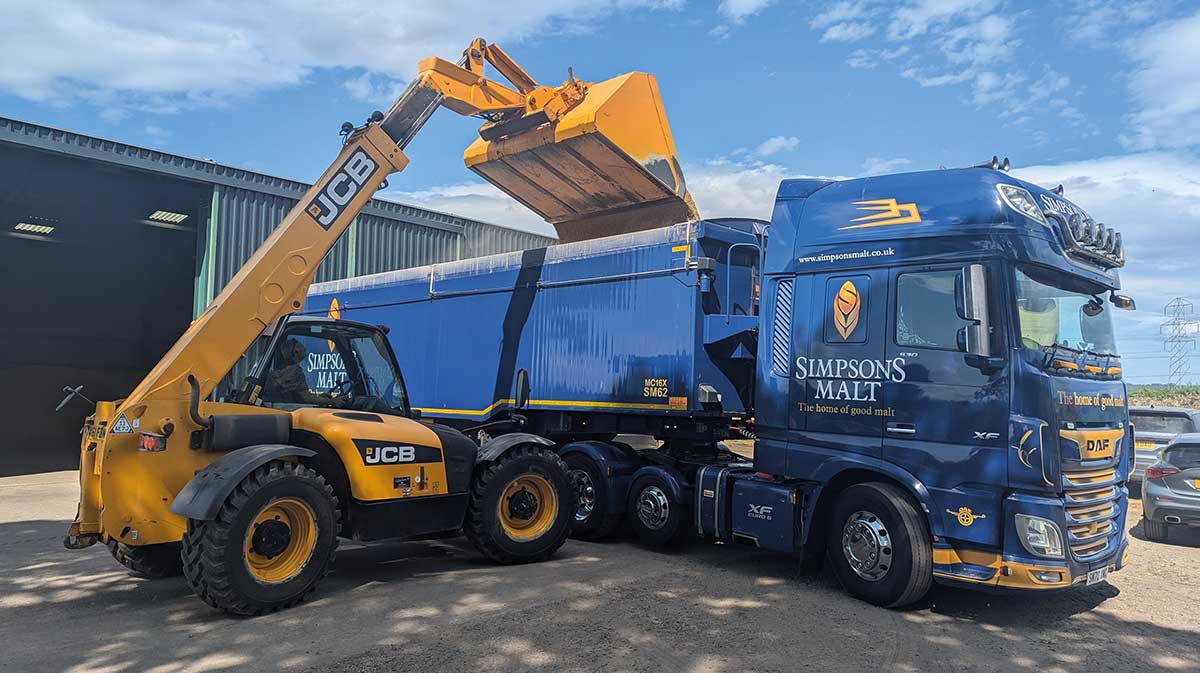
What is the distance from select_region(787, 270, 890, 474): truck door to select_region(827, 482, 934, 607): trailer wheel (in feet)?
1.23

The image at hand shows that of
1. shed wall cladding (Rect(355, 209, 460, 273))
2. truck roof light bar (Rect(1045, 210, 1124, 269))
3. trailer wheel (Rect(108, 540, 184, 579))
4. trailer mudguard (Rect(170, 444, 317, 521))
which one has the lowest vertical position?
trailer wheel (Rect(108, 540, 184, 579))

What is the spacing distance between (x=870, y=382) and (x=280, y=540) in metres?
4.71

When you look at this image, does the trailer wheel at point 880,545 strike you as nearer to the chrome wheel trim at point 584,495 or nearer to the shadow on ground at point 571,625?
the shadow on ground at point 571,625

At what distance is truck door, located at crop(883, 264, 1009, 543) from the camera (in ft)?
18.6

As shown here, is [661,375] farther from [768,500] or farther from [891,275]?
[891,275]

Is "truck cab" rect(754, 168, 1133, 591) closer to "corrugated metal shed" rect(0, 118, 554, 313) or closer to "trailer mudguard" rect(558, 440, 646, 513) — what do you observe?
"trailer mudguard" rect(558, 440, 646, 513)

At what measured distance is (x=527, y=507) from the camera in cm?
758

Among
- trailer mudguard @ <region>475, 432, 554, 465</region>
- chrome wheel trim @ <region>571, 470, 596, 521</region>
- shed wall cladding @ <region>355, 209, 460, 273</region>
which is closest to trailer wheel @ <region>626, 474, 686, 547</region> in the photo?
chrome wheel trim @ <region>571, 470, 596, 521</region>

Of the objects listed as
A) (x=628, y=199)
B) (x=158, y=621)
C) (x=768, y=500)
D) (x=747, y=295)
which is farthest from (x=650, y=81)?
(x=158, y=621)

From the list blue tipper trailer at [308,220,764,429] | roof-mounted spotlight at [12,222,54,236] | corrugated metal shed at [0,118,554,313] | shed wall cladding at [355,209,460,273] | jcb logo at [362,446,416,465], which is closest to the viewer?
jcb logo at [362,446,416,465]

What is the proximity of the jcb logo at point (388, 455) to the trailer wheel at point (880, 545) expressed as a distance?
357 cm

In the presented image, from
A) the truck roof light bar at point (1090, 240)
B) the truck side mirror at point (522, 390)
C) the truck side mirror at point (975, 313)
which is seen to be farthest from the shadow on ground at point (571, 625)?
the truck roof light bar at point (1090, 240)

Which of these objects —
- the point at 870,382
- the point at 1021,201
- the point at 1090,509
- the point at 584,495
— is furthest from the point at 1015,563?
the point at 584,495

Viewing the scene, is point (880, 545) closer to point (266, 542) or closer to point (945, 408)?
point (945, 408)
